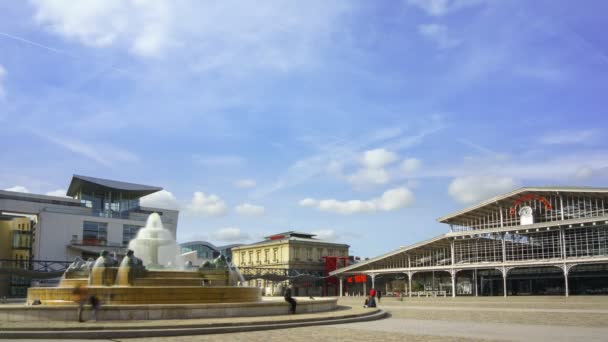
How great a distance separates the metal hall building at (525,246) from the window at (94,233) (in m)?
30.0

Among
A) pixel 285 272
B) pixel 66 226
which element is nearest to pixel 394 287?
pixel 285 272

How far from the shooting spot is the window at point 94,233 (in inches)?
2537

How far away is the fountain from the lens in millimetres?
17266

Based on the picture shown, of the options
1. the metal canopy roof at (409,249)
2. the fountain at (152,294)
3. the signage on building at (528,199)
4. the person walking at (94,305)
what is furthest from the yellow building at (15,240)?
the person walking at (94,305)

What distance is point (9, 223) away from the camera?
67.2m

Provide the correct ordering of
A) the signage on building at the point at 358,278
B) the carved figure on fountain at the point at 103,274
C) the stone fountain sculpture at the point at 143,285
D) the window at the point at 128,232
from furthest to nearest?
the signage on building at the point at 358,278, the window at the point at 128,232, the carved figure on fountain at the point at 103,274, the stone fountain sculpture at the point at 143,285

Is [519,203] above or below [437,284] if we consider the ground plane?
above

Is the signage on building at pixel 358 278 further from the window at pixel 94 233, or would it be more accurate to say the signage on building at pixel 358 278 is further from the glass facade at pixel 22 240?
the glass facade at pixel 22 240

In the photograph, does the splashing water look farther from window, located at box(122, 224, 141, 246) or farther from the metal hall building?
window, located at box(122, 224, 141, 246)

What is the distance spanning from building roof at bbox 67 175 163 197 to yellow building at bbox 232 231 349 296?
17.1 metres

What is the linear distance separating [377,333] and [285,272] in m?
63.9

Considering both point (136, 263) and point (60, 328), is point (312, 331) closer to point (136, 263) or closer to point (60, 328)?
point (60, 328)

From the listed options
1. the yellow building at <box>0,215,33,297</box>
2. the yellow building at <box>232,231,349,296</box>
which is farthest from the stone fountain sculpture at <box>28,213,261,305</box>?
the yellow building at <box>232,231,349,296</box>

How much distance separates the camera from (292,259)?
8462cm
